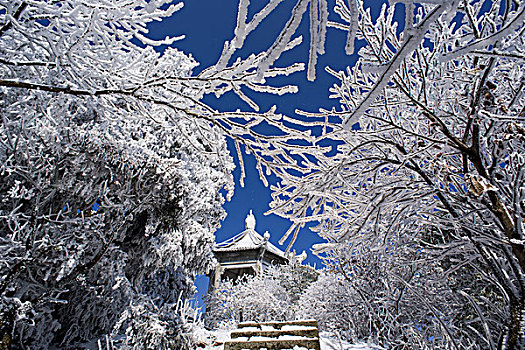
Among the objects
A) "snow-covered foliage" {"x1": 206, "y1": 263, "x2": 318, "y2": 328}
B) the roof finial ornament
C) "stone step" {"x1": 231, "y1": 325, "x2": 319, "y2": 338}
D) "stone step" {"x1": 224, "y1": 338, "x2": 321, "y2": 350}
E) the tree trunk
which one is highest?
the roof finial ornament

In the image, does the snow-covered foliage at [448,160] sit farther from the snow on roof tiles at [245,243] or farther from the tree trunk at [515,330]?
the snow on roof tiles at [245,243]

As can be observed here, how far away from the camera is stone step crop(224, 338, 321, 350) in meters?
4.15

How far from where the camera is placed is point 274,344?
425 cm

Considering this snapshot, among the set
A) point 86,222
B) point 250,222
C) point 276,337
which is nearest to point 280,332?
point 276,337

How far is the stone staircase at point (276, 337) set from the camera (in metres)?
4.20

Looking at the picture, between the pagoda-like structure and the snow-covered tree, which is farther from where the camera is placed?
the pagoda-like structure

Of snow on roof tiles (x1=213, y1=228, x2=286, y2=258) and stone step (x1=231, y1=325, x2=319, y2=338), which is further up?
snow on roof tiles (x1=213, y1=228, x2=286, y2=258)

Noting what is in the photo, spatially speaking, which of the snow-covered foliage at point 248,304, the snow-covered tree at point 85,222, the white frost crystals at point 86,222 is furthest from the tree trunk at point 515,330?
the snow-covered foliage at point 248,304

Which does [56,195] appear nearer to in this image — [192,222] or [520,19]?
[192,222]

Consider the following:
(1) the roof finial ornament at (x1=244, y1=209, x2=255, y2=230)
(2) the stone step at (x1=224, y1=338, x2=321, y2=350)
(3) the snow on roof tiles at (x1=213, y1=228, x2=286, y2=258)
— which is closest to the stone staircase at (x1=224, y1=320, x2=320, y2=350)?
(2) the stone step at (x1=224, y1=338, x2=321, y2=350)

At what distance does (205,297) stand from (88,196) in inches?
337

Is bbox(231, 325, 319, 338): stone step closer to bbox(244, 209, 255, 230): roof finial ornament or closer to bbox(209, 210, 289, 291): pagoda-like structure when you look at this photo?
bbox(209, 210, 289, 291): pagoda-like structure

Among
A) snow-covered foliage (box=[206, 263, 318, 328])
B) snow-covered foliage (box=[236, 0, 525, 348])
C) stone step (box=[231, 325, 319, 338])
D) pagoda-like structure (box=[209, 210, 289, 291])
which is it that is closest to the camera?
snow-covered foliage (box=[236, 0, 525, 348])

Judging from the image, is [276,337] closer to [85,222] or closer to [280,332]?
[280,332]
